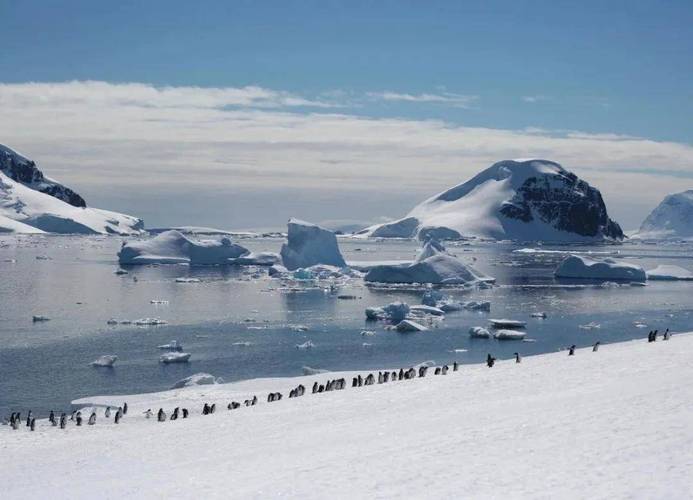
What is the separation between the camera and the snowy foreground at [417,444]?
1167 centimetres

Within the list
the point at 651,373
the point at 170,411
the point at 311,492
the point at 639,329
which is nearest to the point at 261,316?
the point at 639,329

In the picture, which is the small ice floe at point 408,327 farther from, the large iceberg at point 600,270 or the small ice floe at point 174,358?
the large iceberg at point 600,270

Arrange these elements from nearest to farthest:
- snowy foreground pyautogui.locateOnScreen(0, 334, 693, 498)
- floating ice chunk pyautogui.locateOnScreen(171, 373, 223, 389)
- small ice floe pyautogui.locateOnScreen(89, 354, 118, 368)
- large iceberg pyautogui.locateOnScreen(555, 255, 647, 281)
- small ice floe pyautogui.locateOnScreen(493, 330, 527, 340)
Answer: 1. snowy foreground pyautogui.locateOnScreen(0, 334, 693, 498)
2. floating ice chunk pyautogui.locateOnScreen(171, 373, 223, 389)
3. small ice floe pyautogui.locateOnScreen(89, 354, 118, 368)
4. small ice floe pyautogui.locateOnScreen(493, 330, 527, 340)
5. large iceberg pyautogui.locateOnScreen(555, 255, 647, 281)

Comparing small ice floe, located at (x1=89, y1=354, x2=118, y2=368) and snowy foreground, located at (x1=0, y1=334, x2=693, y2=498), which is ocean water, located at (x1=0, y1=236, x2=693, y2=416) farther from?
snowy foreground, located at (x1=0, y1=334, x2=693, y2=498)

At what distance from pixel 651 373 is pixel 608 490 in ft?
35.1

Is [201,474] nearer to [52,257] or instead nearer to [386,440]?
[386,440]

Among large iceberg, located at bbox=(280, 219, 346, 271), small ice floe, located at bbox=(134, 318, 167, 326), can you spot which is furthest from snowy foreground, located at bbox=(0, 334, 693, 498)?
large iceberg, located at bbox=(280, 219, 346, 271)

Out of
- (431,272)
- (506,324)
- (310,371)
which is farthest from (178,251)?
(310,371)

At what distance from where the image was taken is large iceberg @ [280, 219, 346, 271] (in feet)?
259

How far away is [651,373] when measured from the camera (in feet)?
67.2

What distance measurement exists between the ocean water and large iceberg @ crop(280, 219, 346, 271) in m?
4.31

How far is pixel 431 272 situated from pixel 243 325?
30.6 metres

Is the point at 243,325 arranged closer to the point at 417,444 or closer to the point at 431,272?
the point at 431,272

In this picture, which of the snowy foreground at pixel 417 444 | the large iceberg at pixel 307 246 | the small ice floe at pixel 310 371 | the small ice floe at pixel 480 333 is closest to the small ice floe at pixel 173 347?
the small ice floe at pixel 310 371
